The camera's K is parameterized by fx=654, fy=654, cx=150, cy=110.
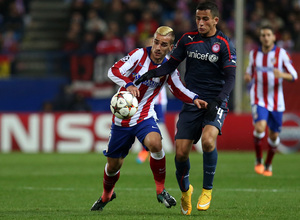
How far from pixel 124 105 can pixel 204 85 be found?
947 mm

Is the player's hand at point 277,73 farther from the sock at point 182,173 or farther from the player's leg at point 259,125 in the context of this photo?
the sock at point 182,173

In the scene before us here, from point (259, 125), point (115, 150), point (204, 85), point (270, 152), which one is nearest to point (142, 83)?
point (204, 85)

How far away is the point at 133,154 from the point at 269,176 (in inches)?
211

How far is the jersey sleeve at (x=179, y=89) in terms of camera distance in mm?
6953

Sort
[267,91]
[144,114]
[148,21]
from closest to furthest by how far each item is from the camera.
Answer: [144,114] < [267,91] < [148,21]

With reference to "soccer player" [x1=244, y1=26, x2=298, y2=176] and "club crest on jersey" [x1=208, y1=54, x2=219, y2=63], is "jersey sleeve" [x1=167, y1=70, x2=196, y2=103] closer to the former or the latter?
"club crest on jersey" [x1=208, y1=54, x2=219, y2=63]

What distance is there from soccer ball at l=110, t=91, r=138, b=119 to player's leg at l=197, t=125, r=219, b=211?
0.78 meters

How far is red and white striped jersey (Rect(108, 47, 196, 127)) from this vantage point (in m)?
6.99

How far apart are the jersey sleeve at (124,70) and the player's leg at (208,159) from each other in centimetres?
100

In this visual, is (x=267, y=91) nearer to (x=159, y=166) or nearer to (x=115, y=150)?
(x=159, y=166)

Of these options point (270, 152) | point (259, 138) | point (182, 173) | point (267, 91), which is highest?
point (182, 173)

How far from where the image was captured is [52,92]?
55.7 feet

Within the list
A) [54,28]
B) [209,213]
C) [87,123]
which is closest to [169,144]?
[87,123]

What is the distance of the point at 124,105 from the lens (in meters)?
6.66
